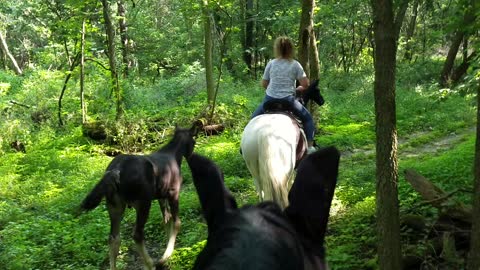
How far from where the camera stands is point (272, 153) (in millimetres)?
5539

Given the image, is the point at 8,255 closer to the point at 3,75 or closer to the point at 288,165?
the point at 288,165

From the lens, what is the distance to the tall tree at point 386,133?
342cm

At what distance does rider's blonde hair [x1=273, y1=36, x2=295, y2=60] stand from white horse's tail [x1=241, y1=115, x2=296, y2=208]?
1206mm

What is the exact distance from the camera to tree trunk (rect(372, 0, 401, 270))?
3422 millimetres

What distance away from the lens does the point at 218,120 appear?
47.0 feet

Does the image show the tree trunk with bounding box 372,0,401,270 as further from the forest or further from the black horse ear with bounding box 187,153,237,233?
the black horse ear with bounding box 187,153,237,233

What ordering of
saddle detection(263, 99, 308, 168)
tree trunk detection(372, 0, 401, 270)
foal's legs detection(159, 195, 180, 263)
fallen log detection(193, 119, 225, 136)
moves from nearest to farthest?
tree trunk detection(372, 0, 401, 270) → saddle detection(263, 99, 308, 168) → foal's legs detection(159, 195, 180, 263) → fallen log detection(193, 119, 225, 136)

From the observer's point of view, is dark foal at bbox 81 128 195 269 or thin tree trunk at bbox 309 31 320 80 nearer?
dark foal at bbox 81 128 195 269

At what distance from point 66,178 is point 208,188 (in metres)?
9.31

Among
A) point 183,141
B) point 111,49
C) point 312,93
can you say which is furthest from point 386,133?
point 111,49

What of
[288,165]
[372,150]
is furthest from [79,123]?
[288,165]

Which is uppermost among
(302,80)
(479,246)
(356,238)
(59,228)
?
(302,80)

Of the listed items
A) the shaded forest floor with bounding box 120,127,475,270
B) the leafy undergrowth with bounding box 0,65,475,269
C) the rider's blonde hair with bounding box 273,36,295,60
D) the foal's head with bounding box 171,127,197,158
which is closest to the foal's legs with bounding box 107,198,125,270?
the leafy undergrowth with bounding box 0,65,475,269

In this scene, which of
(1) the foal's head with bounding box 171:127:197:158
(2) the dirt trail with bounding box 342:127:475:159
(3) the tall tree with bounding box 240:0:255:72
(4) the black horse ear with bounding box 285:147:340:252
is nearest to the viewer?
(4) the black horse ear with bounding box 285:147:340:252
